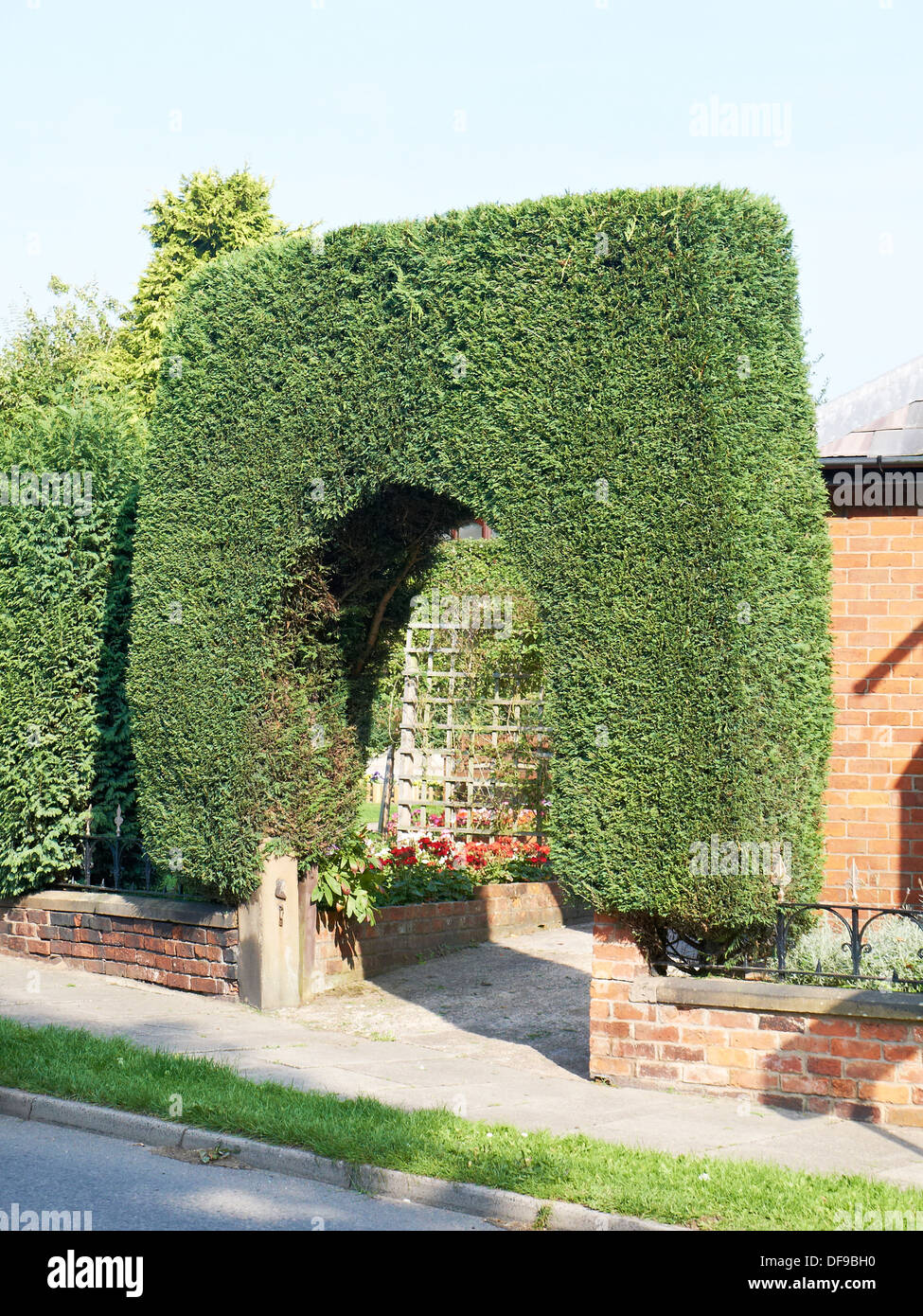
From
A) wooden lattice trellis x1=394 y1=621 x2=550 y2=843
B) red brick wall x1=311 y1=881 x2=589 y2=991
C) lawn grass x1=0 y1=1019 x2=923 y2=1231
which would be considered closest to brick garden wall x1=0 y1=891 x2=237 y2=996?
red brick wall x1=311 y1=881 x2=589 y2=991

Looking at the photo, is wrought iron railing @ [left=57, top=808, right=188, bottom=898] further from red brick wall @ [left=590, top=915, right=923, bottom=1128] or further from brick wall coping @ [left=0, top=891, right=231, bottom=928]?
red brick wall @ [left=590, top=915, right=923, bottom=1128]

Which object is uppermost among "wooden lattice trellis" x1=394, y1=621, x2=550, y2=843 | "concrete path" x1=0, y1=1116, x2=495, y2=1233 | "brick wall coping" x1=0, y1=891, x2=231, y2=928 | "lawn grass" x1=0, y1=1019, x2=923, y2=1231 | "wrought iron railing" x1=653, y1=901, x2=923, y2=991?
"wooden lattice trellis" x1=394, y1=621, x2=550, y2=843

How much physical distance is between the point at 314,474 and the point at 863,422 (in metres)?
3.88

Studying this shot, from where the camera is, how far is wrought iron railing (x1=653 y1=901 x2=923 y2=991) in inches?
263

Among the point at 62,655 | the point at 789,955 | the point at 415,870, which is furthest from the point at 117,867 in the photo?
the point at 789,955

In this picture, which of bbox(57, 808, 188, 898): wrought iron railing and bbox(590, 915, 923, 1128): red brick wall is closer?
bbox(590, 915, 923, 1128): red brick wall

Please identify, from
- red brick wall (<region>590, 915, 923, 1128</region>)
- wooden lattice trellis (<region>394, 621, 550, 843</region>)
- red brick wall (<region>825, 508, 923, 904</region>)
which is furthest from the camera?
wooden lattice trellis (<region>394, 621, 550, 843</region>)

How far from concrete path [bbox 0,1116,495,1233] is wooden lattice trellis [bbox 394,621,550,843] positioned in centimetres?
899

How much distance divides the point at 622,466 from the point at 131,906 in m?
5.28

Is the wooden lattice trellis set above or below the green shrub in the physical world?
above

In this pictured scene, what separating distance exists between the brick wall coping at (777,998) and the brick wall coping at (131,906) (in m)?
3.47

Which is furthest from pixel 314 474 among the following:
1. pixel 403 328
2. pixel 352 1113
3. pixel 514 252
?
pixel 352 1113

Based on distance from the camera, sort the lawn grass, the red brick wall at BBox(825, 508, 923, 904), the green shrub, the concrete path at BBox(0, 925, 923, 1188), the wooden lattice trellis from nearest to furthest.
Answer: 1. the lawn grass
2. the concrete path at BBox(0, 925, 923, 1188)
3. the green shrub
4. the red brick wall at BBox(825, 508, 923, 904)
5. the wooden lattice trellis

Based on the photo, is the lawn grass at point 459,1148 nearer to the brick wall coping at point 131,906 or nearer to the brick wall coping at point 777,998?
the brick wall coping at point 777,998
